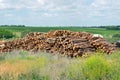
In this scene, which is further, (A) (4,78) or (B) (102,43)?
(B) (102,43)

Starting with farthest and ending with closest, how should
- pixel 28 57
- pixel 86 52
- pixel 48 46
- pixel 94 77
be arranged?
pixel 48 46, pixel 86 52, pixel 28 57, pixel 94 77

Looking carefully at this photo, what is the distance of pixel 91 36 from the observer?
21484 mm

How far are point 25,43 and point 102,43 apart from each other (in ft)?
16.3

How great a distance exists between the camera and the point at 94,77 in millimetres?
11359

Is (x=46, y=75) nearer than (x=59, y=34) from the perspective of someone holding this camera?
Yes

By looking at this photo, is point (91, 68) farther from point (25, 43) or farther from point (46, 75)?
point (25, 43)

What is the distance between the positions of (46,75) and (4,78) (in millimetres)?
1209

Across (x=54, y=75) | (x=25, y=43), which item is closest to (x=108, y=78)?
(x=54, y=75)

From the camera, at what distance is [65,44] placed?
20359 millimetres

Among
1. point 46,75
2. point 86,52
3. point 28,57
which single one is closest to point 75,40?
point 86,52

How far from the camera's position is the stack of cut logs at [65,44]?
65.4 ft

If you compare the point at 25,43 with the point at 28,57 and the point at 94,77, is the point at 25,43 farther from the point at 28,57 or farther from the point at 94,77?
the point at 94,77

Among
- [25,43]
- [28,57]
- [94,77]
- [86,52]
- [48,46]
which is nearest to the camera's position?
[94,77]

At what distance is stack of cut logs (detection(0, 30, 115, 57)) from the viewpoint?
19.9 metres
